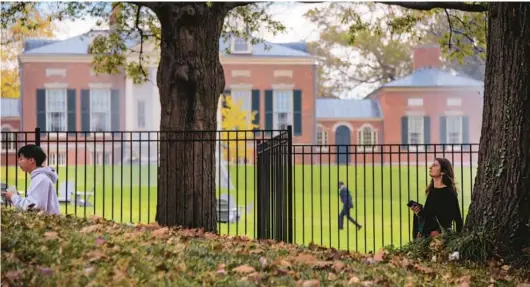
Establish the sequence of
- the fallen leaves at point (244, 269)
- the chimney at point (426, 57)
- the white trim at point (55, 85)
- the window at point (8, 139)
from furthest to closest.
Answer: the chimney at point (426, 57) → the white trim at point (55, 85) → the window at point (8, 139) → the fallen leaves at point (244, 269)

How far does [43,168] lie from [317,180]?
2585 centimetres

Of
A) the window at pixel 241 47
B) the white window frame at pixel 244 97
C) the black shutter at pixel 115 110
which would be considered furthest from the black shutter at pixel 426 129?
the black shutter at pixel 115 110

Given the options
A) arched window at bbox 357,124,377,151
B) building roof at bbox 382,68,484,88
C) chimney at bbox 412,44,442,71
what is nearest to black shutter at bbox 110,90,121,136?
arched window at bbox 357,124,377,151

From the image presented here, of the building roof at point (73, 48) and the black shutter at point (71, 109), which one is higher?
the building roof at point (73, 48)

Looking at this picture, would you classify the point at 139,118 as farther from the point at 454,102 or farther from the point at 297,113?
the point at 454,102

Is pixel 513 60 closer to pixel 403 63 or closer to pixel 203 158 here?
pixel 203 158

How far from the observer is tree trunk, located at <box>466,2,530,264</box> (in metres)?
8.98

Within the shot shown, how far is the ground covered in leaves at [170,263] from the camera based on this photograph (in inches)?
217

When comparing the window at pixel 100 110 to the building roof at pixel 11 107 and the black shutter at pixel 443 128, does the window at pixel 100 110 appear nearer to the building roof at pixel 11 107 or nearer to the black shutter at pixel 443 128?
the building roof at pixel 11 107

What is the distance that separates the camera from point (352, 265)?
24.3ft

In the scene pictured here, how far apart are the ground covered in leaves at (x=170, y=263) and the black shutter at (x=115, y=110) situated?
3088 cm

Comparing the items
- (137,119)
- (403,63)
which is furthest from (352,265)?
(403,63)

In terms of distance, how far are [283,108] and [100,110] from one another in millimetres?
8515

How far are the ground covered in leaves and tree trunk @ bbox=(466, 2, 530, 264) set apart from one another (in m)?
0.78
